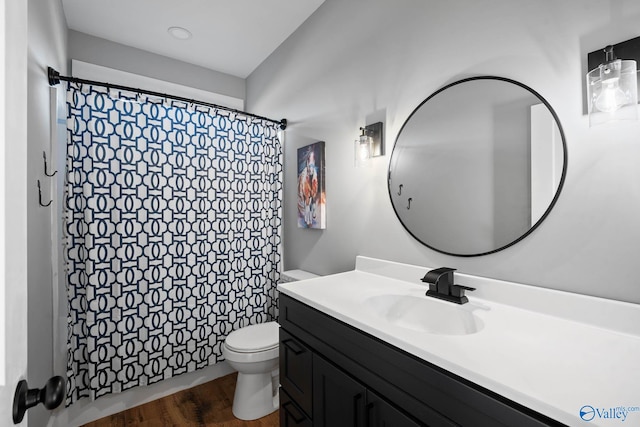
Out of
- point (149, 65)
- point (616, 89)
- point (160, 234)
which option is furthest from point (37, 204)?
point (616, 89)

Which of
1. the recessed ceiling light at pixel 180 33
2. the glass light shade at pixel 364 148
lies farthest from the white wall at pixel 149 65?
the glass light shade at pixel 364 148

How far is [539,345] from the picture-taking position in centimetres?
84

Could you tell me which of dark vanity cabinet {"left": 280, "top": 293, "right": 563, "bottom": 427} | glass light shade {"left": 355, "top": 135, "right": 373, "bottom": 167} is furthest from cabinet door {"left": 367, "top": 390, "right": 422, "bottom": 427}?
glass light shade {"left": 355, "top": 135, "right": 373, "bottom": 167}

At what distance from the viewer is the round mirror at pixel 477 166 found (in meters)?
1.09

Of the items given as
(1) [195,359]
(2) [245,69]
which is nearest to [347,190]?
(1) [195,359]

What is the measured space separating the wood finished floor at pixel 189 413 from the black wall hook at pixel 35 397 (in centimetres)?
163

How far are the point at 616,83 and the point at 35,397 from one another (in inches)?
61.8

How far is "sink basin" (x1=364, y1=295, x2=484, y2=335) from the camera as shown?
1.15 m

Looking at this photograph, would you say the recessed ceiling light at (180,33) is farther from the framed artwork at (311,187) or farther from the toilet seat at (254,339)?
the toilet seat at (254,339)

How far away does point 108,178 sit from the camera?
1867 millimetres

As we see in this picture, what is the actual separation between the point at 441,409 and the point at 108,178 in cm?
209

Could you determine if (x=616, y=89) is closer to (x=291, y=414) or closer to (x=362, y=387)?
(x=362, y=387)

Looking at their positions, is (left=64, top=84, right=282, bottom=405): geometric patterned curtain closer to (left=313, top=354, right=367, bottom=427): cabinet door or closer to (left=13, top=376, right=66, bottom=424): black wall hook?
(left=313, top=354, right=367, bottom=427): cabinet door

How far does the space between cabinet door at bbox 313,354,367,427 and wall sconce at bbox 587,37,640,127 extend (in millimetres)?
1143
